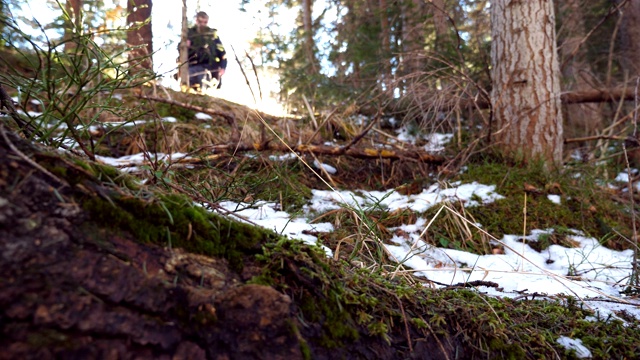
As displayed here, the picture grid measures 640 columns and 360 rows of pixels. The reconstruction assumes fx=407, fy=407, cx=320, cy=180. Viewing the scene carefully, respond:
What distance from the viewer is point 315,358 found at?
853 millimetres

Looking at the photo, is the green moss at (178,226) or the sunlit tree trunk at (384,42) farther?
the sunlit tree trunk at (384,42)

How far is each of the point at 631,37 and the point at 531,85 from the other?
4747mm

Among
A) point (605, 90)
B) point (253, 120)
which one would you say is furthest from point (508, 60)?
point (253, 120)

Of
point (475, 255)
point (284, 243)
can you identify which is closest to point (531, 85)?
point (475, 255)

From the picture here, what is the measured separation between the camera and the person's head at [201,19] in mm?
7340

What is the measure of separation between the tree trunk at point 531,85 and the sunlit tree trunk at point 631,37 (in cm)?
409

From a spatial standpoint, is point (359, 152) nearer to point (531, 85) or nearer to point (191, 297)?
point (531, 85)

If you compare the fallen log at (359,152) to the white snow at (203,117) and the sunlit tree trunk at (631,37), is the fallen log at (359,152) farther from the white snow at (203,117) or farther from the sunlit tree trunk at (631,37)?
the sunlit tree trunk at (631,37)

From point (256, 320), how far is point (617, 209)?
395cm

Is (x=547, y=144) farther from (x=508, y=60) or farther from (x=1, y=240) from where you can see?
(x=1, y=240)

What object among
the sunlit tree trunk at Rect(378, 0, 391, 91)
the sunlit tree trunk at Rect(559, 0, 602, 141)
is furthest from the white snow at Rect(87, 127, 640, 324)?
the sunlit tree trunk at Rect(559, 0, 602, 141)

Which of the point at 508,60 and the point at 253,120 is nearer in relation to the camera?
the point at 508,60

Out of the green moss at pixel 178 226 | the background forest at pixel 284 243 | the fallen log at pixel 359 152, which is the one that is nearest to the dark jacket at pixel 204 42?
the background forest at pixel 284 243

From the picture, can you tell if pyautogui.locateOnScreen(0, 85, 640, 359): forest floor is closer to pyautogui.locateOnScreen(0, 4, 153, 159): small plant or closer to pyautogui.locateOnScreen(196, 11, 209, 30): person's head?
pyautogui.locateOnScreen(0, 4, 153, 159): small plant
